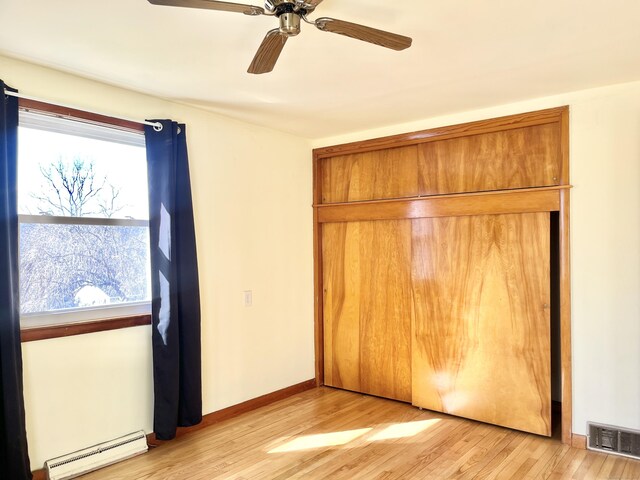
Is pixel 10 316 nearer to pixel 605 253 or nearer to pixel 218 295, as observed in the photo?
pixel 218 295

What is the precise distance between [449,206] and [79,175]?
2699 mm

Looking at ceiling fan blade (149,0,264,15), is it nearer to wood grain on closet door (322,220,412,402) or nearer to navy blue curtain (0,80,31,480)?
navy blue curtain (0,80,31,480)

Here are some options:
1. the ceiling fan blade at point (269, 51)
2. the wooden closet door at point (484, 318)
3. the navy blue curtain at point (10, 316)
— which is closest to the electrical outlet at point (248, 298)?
the wooden closet door at point (484, 318)

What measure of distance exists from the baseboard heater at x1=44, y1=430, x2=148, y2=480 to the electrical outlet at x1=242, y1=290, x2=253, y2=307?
1.22m

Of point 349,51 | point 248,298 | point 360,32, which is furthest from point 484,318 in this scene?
point 360,32

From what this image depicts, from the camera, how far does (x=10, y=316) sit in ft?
7.67

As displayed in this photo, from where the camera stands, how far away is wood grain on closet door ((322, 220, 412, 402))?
12.9ft

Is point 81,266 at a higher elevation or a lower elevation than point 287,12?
lower

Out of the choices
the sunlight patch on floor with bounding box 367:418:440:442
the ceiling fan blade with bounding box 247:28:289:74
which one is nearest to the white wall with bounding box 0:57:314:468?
the sunlight patch on floor with bounding box 367:418:440:442

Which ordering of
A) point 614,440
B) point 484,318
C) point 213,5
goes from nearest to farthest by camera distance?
point 213,5 → point 614,440 → point 484,318

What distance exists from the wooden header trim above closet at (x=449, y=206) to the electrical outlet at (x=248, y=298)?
1094 millimetres

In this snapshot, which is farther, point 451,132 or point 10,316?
point 451,132

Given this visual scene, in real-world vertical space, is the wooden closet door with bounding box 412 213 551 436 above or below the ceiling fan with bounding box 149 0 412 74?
below

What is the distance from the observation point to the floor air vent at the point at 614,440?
285 cm
